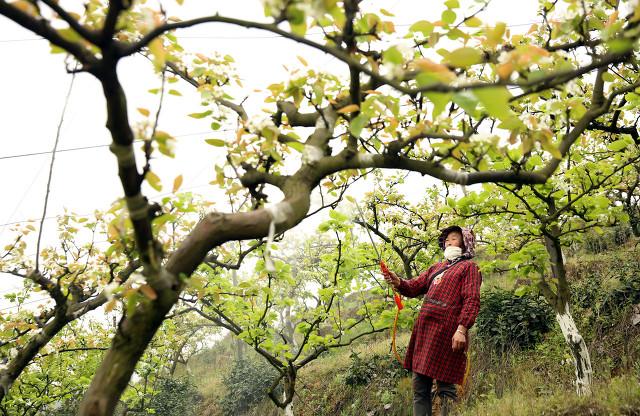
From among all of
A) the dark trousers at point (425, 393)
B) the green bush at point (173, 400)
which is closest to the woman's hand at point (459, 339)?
the dark trousers at point (425, 393)

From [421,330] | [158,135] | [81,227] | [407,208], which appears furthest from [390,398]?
[158,135]

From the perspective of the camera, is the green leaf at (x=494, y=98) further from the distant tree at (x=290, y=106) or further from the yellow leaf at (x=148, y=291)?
the yellow leaf at (x=148, y=291)

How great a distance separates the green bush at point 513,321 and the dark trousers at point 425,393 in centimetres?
381

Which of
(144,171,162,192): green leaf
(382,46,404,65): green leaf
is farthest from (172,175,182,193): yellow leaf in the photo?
(382,46,404,65): green leaf

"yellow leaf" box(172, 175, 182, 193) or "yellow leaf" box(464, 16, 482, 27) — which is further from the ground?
"yellow leaf" box(464, 16, 482, 27)

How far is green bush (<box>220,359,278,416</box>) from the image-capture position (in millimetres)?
12141

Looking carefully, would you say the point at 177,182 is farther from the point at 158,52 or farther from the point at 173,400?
the point at 173,400

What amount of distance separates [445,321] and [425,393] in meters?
0.56

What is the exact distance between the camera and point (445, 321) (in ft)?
10.9

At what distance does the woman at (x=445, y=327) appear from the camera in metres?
3.22

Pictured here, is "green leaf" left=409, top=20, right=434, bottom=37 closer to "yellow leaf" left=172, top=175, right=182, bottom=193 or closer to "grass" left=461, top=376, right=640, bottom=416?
"yellow leaf" left=172, top=175, right=182, bottom=193

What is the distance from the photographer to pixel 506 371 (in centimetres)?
612

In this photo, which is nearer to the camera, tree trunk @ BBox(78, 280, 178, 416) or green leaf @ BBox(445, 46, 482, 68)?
green leaf @ BBox(445, 46, 482, 68)

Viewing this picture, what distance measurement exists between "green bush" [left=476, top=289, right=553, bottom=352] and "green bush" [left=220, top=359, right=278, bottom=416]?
648cm
